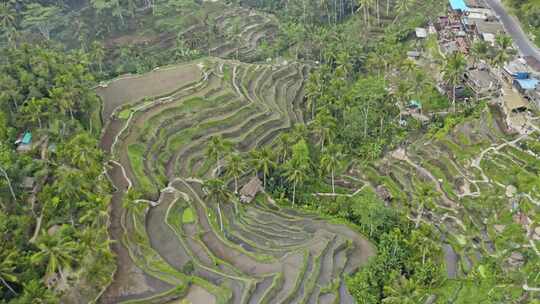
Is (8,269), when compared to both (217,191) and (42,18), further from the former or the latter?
(42,18)

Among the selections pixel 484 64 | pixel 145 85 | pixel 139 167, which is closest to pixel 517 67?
pixel 484 64

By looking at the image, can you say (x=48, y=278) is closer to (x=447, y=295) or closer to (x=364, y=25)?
(x=447, y=295)

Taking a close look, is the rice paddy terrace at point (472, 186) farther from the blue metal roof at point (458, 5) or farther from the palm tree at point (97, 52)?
the palm tree at point (97, 52)

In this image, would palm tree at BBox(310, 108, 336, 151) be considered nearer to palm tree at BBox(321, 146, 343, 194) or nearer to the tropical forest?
the tropical forest

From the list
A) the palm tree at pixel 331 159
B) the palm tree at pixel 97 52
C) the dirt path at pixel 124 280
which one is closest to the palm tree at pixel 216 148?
the palm tree at pixel 331 159

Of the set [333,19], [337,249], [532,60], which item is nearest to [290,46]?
[333,19]
